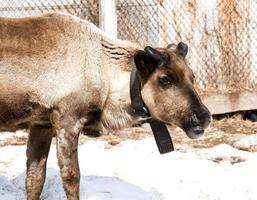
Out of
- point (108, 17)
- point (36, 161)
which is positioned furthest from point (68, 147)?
point (108, 17)

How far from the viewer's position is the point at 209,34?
9641mm

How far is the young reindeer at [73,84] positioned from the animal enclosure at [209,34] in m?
3.77

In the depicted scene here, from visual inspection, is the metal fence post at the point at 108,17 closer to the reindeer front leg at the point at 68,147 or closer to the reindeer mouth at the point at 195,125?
the reindeer front leg at the point at 68,147

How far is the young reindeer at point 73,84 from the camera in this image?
5152 millimetres

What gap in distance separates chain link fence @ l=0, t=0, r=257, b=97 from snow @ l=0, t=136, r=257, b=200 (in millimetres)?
2016

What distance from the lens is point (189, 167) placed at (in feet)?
23.2

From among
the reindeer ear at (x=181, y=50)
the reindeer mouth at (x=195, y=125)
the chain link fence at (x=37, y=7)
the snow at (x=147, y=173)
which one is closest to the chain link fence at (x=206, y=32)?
the chain link fence at (x=37, y=7)

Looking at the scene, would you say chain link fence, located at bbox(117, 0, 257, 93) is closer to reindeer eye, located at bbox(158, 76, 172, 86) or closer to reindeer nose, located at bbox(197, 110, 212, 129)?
reindeer eye, located at bbox(158, 76, 172, 86)

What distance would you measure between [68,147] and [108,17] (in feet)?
12.7

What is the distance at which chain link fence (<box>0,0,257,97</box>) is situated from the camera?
932 centimetres

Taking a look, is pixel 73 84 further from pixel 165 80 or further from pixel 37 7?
pixel 37 7

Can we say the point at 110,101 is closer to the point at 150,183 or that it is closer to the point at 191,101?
the point at 191,101

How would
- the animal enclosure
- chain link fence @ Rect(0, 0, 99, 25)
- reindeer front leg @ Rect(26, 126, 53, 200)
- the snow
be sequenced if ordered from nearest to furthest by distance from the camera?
1. reindeer front leg @ Rect(26, 126, 53, 200)
2. the snow
3. chain link fence @ Rect(0, 0, 99, 25)
4. the animal enclosure

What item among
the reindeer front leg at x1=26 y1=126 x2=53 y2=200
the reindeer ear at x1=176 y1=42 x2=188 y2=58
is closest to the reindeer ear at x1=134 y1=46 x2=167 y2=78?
the reindeer ear at x1=176 y1=42 x2=188 y2=58
